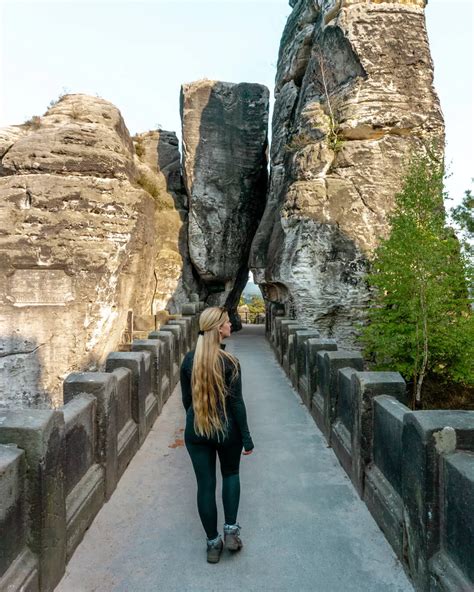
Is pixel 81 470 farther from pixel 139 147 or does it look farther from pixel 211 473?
pixel 139 147

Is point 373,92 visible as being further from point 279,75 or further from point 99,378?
point 99,378

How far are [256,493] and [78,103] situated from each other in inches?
647

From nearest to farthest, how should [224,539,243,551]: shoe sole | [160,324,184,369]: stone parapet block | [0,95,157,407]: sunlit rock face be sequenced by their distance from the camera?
[224,539,243,551]: shoe sole, [160,324,184,369]: stone parapet block, [0,95,157,407]: sunlit rock face

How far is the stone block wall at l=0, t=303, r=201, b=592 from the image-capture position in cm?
253

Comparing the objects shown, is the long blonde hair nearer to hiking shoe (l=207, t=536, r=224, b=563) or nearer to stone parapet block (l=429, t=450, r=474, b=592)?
hiking shoe (l=207, t=536, r=224, b=563)

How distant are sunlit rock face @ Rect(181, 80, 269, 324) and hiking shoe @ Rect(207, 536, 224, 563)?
19244 mm

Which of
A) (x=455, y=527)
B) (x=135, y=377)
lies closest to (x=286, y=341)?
(x=135, y=377)

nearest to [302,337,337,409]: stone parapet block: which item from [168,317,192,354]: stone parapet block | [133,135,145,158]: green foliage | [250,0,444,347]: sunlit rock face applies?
[168,317,192,354]: stone parapet block

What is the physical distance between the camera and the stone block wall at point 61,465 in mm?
2527

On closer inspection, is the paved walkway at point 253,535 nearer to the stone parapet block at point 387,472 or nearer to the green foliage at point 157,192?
the stone parapet block at point 387,472

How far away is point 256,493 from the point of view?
168 inches

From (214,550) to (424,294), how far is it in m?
8.26

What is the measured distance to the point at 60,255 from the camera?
13.2m

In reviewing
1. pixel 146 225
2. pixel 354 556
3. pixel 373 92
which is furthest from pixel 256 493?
pixel 373 92
